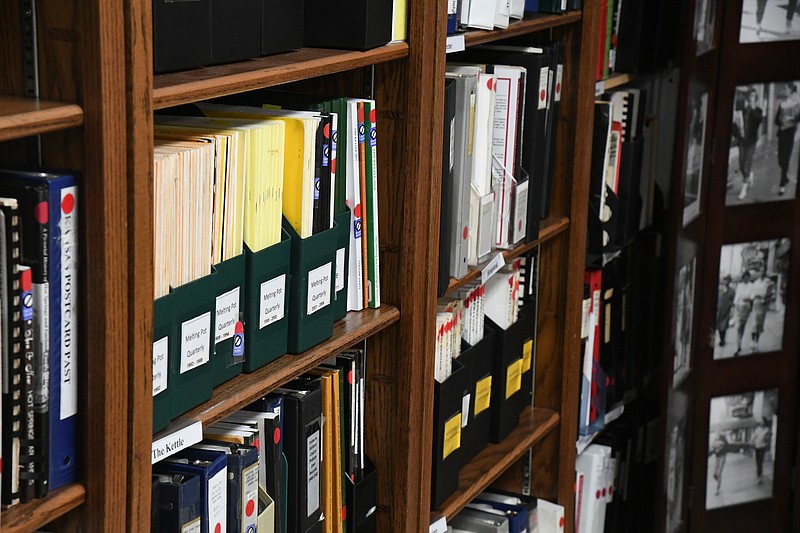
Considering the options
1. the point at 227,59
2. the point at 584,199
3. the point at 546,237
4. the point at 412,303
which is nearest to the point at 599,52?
the point at 584,199

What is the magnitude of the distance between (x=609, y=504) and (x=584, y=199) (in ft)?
3.53

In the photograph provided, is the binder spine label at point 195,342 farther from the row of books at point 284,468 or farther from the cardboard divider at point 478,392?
the cardboard divider at point 478,392

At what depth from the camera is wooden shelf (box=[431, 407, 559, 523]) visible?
2.09m

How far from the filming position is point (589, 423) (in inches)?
113

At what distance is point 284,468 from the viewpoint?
1.54m

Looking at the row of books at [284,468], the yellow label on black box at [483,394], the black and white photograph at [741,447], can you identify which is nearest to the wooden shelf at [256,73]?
the row of books at [284,468]

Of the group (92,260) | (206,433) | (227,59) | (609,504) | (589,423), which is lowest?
(609,504)

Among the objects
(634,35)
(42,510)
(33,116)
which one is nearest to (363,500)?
(42,510)

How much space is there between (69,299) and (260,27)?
1.56ft

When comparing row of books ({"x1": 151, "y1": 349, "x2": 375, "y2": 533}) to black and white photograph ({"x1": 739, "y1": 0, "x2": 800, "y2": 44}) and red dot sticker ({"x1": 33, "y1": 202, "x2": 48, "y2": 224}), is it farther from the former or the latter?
black and white photograph ({"x1": 739, "y1": 0, "x2": 800, "y2": 44})

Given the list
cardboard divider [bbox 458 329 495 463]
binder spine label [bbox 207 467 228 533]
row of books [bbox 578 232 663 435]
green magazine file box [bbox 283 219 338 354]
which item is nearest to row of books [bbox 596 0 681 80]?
row of books [bbox 578 232 663 435]

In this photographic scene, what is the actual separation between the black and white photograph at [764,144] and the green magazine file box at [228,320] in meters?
2.04

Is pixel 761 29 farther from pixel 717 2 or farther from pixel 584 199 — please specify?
pixel 584 199

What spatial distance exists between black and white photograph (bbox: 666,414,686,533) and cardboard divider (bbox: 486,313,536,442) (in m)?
0.82
